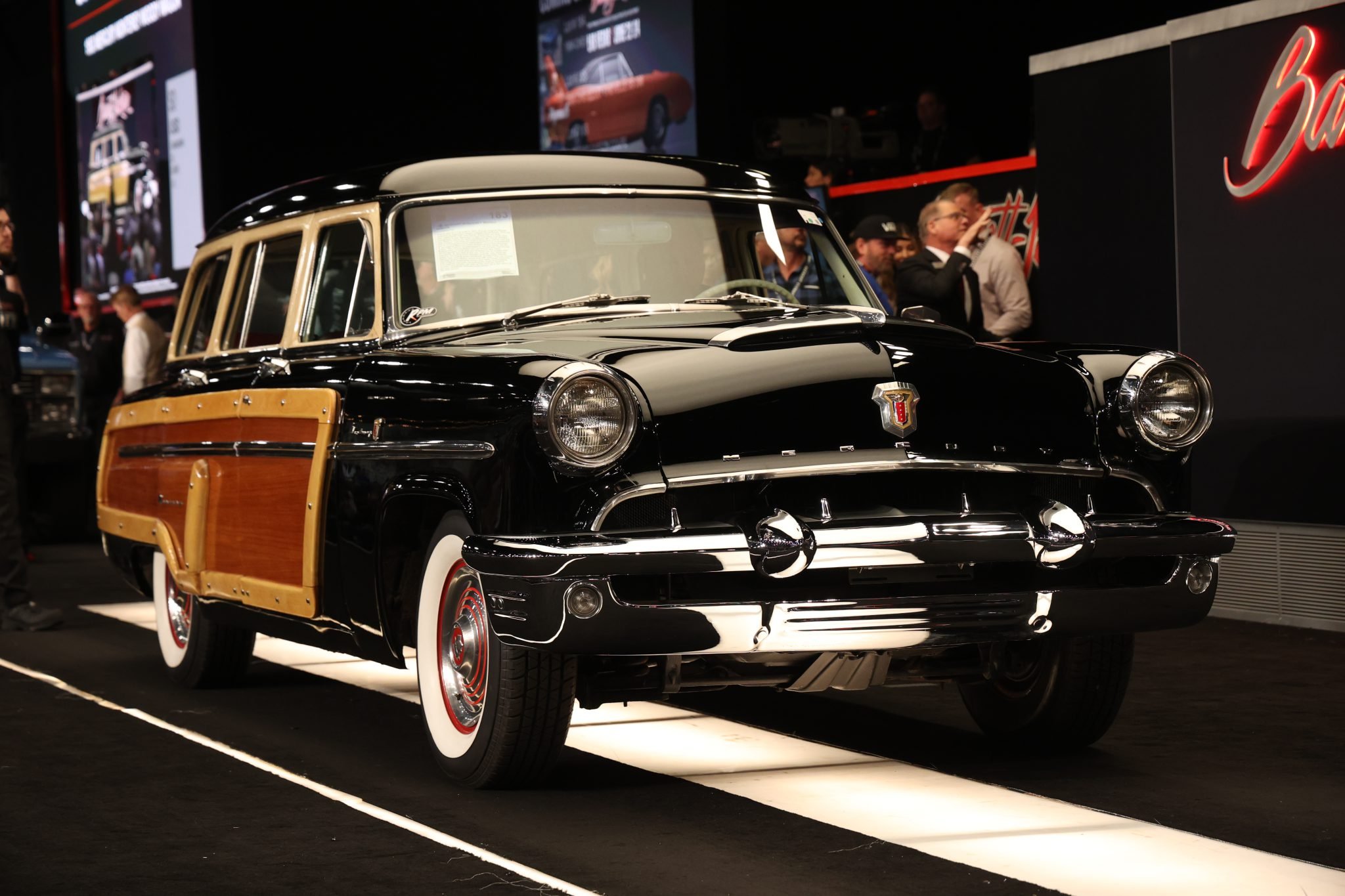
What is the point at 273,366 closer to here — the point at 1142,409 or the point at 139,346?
the point at 1142,409

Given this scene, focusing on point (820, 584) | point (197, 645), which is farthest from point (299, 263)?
point (820, 584)

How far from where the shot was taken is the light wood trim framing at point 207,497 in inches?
244

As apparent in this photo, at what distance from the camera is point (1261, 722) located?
21.0 feet

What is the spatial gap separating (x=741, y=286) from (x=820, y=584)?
5.28 feet

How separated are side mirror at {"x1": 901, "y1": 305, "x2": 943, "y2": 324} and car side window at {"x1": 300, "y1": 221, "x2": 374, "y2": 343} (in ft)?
5.49

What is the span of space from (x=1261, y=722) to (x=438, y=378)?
2.86 metres

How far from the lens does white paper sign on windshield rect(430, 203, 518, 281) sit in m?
6.23

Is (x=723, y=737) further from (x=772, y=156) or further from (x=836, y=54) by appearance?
(x=836, y=54)

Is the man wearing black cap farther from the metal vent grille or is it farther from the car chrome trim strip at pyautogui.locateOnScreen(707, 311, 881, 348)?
the car chrome trim strip at pyautogui.locateOnScreen(707, 311, 881, 348)

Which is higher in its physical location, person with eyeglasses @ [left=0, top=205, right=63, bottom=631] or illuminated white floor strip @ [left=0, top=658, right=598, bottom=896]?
person with eyeglasses @ [left=0, top=205, right=63, bottom=631]

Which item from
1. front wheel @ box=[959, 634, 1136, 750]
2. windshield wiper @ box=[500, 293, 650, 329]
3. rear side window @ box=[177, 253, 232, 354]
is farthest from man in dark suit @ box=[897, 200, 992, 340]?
front wheel @ box=[959, 634, 1136, 750]

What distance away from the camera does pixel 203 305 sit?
26.1ft

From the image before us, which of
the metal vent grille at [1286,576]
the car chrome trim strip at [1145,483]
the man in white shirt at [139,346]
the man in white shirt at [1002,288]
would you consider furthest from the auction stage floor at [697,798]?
the man in white shirt at [139,346]

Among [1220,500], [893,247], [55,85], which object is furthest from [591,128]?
[55,85]
